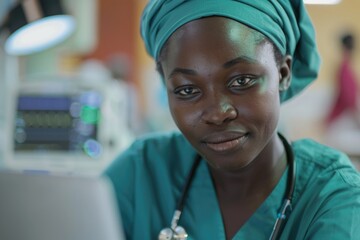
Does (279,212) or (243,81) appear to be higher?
(243,81)

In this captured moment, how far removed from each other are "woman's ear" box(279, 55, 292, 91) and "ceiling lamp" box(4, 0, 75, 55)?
0.75 m

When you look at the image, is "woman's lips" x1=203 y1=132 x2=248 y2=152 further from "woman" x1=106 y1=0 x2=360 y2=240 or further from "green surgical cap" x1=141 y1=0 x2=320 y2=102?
"green surgical cap" x1=141 y1=0 x2=320 y2=102

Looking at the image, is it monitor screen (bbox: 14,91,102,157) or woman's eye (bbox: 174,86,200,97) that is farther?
monitor screen (bbox: 14,91,102,157)

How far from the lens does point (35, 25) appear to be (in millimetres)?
1682

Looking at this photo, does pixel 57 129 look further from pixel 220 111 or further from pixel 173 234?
pixel 220 111

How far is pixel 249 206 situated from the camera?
41.1 inches

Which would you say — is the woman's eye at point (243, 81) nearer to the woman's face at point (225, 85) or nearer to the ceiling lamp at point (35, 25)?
the woman's face at point (225, 85)

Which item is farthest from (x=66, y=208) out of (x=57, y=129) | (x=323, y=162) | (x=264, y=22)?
(x=57, y=129)

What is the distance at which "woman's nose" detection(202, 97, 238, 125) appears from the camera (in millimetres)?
869

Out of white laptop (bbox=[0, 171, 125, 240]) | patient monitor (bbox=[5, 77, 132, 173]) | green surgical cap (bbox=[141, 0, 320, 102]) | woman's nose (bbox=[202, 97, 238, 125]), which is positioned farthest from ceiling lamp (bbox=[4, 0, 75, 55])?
white laptop (bbox=[0, 171, 125, 240])

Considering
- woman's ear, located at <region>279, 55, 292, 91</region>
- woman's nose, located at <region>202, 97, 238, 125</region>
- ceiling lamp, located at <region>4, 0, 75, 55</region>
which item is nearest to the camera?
woman's nose, located at <region>202, 97, 238, 125</region>

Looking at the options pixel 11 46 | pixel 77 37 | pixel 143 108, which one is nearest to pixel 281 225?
pixel 11 46

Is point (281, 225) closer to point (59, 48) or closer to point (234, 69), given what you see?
point (234, 69)

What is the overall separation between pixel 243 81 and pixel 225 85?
31 millimetres
